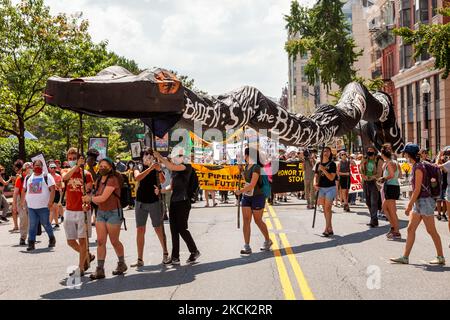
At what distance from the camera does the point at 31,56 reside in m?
29.4

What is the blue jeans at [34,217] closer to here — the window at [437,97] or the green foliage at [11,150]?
the green foliage at [11,150]

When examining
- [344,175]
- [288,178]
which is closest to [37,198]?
[344,175]

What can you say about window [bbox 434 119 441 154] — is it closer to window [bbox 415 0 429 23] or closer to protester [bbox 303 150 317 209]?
window [bbox 415 0 429 23]

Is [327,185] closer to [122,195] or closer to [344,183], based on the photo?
[122,195]

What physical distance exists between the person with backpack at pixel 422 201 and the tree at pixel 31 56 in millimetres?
22032

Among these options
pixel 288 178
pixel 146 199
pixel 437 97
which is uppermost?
pixel 437 97

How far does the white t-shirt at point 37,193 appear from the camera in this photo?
40.3ft

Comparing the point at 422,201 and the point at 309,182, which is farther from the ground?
the point at 309,182

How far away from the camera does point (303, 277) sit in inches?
343

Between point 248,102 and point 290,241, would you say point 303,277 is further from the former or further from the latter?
point 248,102

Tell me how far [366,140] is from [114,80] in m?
10.3

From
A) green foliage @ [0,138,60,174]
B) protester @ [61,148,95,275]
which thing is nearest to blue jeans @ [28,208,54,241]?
protester @ [61,148,95,275]

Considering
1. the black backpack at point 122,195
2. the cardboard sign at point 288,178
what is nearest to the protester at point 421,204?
the black backpack at point 122,195

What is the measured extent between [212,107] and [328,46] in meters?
29.7
